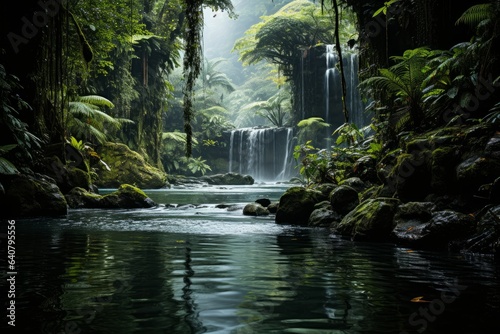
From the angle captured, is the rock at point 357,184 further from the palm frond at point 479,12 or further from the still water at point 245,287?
the palm frond at point 479,12

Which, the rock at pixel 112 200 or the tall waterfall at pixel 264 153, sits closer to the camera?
the rock at pixel 112 200

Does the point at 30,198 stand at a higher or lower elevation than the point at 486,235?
higher

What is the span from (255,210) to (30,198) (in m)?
4.48

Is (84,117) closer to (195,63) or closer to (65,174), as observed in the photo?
(65,174)

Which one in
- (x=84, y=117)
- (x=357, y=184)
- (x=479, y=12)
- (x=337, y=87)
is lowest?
(x=357, y=184)

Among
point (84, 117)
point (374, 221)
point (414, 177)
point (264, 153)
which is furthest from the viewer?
point (264, 153)

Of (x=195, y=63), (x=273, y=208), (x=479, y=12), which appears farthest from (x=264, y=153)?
(x=195, y=63)

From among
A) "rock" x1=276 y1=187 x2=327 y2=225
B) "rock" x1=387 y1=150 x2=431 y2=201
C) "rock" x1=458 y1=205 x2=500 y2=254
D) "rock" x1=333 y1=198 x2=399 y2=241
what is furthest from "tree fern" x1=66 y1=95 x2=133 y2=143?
"rock" x1=458 y1=205 x2=500 y2=254

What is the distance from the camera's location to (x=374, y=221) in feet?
17.8

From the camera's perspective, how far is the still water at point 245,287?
2.15m

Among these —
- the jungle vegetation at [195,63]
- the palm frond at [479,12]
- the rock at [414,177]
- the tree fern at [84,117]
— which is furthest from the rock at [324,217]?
the tree fern at [84,117]

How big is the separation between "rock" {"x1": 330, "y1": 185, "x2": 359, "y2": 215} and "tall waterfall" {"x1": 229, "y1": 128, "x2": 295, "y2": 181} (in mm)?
20848

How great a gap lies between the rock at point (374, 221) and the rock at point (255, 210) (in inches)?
135

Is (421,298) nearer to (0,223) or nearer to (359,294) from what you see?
(359,294)
